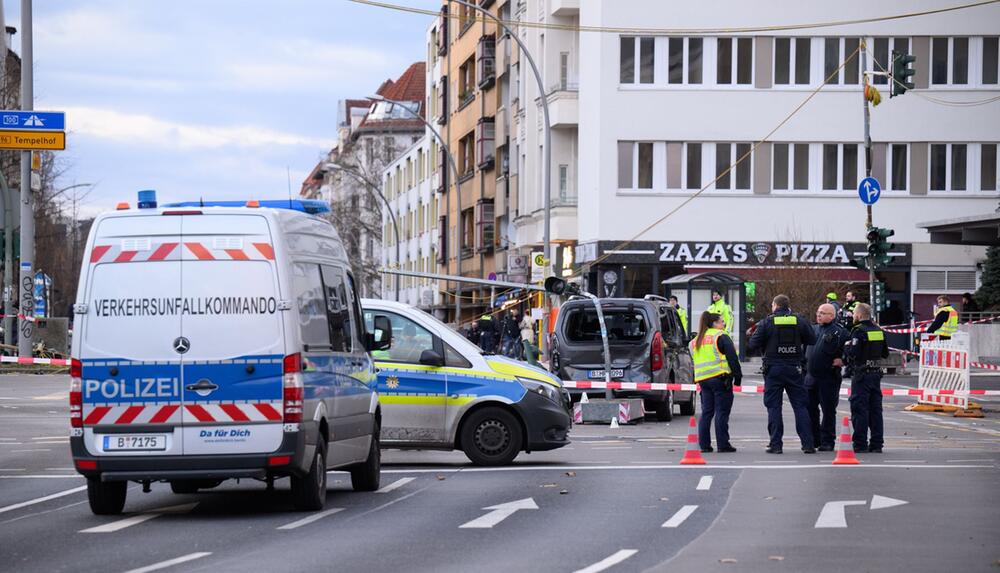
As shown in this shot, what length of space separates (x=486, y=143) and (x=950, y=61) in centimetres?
2389

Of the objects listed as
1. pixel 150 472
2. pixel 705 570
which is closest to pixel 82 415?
pixel 150 472

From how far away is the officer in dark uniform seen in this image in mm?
20094

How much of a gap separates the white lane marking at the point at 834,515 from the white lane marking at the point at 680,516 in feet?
3.27

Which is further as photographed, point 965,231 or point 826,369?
point 965,231

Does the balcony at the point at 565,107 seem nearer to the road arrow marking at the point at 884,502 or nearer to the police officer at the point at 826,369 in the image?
the police officer at the point at 826,369

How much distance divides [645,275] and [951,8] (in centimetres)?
1240

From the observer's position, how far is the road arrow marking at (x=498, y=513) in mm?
A: 12547

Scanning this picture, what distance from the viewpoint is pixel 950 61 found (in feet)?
176

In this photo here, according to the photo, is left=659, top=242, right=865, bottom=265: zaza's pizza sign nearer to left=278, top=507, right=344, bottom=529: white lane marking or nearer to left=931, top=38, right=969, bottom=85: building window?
left=931, top=38, right=969, bottom=85: building window

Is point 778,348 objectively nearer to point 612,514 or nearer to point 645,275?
point 612,514

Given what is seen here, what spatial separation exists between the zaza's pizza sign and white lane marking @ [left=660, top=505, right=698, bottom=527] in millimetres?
39825

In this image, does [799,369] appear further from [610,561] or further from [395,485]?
[610,561]

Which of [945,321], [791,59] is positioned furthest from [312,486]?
[791,59]

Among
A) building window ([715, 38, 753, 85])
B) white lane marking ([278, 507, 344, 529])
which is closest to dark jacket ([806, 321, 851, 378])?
white lane marking ([278, 507, 344, 529])
